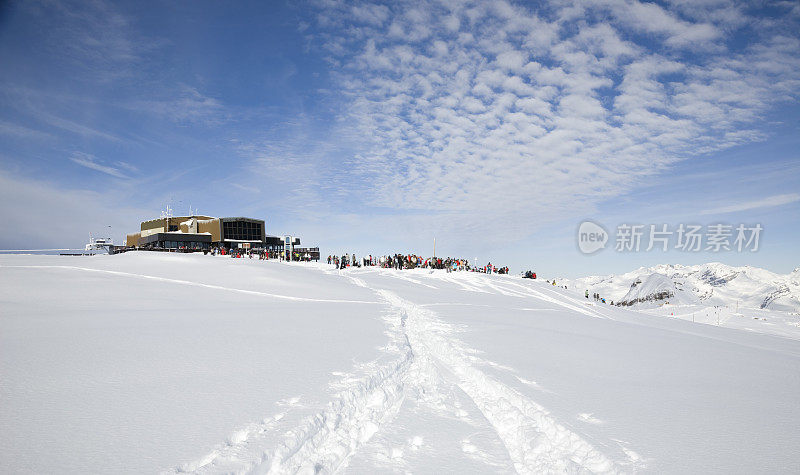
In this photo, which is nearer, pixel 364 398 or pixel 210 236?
pixel 364 398

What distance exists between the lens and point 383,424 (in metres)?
4.43

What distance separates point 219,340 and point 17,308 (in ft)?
20.3

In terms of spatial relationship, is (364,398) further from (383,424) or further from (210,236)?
(210,236)

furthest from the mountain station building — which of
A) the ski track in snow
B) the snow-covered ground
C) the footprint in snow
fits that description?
the footprint in snow

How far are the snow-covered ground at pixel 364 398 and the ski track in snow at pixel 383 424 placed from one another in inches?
0.8

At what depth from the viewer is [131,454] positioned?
321cm

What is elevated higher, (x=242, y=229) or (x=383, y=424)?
(x=242, y=229)

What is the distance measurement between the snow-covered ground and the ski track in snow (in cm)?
2

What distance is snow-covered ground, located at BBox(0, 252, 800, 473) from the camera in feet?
11.5

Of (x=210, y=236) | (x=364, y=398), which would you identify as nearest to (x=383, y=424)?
(x=364, y=398)

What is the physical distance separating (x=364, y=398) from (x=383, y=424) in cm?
68

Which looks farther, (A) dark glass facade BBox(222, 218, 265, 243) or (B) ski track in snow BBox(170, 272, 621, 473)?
(A) dark glass facade BBox(222, 218, 265, 243)

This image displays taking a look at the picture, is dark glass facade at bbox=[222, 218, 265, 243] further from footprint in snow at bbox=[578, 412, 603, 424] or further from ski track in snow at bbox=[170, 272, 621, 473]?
footprint in snow at bbox=[578, 412, 603, 424]

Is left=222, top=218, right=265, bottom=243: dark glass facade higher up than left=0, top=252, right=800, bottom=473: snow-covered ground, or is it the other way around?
left=222, top=218, right=265, bottom=243: dark glass facade
